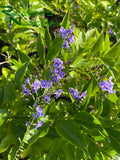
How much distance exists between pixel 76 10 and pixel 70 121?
157 centimetres

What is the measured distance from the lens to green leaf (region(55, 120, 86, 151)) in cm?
103

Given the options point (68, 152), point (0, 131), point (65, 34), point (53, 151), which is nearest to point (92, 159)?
point (68, 152)

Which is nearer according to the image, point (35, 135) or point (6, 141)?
point (35, 135)

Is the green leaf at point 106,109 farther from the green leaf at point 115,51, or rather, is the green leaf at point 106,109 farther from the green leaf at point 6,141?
the green leaf at point 6,141

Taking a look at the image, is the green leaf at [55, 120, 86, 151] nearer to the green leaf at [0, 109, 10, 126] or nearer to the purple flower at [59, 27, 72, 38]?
the green leaf at [0, 109, 10, 126]

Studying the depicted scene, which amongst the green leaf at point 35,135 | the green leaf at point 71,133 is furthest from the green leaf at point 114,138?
the green leaf at point 35,135

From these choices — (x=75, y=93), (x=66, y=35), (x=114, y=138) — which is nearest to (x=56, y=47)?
(x=66, y=35)

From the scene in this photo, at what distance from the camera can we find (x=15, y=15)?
1.50m

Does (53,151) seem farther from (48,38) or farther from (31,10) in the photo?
(31,10)

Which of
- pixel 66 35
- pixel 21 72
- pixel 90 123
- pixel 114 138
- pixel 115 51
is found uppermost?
pixel 66 35

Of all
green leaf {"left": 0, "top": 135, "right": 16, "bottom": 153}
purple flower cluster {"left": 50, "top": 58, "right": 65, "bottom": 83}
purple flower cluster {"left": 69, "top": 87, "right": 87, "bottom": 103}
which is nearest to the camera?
purple flower cluster {"left": 50, "top": 58, "right": 65, "bottom": 83}

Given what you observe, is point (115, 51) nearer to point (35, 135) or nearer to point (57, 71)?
point (57, 71)

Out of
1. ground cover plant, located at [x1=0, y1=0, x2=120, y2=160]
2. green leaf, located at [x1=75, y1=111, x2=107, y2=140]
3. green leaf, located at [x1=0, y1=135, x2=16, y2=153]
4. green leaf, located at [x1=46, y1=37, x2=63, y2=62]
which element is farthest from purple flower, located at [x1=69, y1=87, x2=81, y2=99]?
green leaf, located at [x1=0, y1=135, x2=16, y2=153]

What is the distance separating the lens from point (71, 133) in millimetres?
1088
